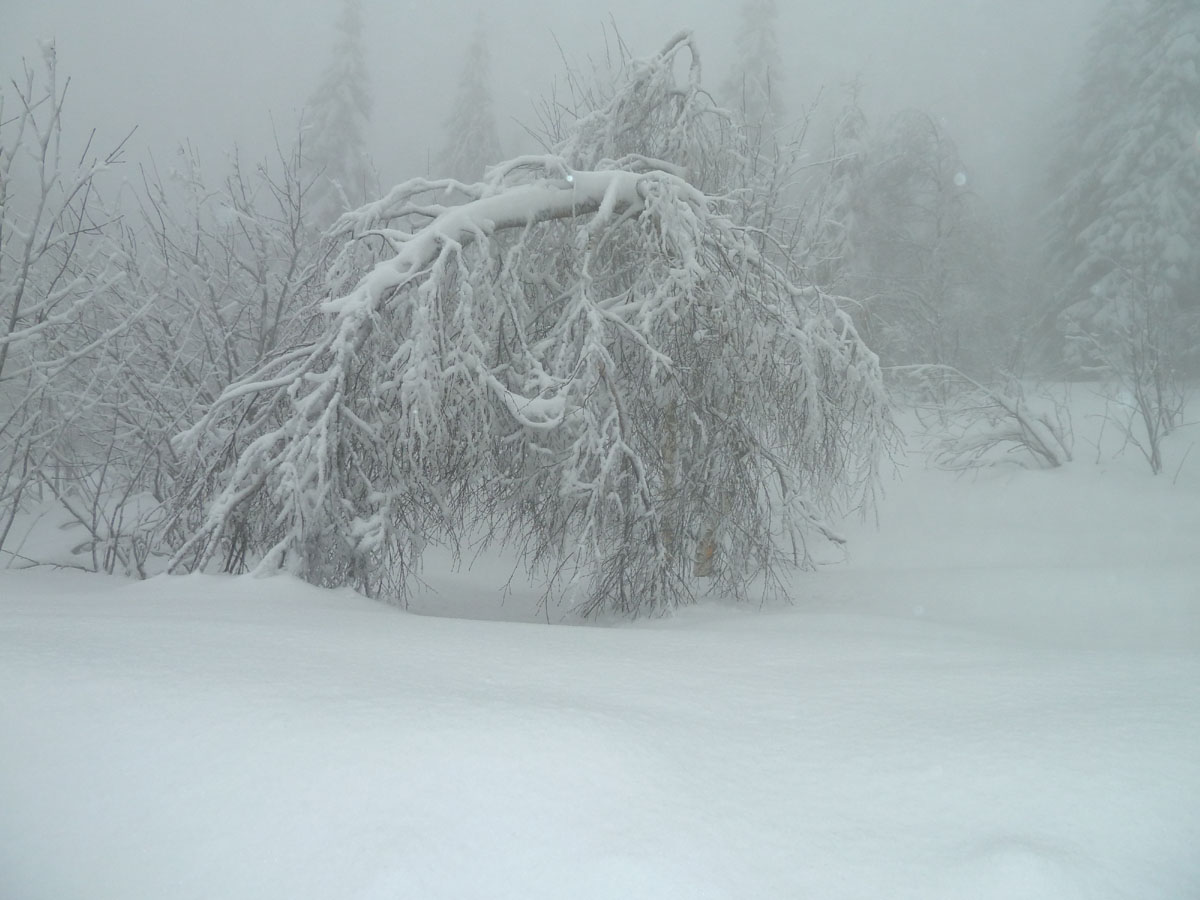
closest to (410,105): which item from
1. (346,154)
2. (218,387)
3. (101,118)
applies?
(101,118)

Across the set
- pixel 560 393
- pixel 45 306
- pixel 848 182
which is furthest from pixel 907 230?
pixel 45 306

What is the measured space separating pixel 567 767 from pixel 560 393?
361cm

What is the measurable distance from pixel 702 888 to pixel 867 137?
22.1 meters

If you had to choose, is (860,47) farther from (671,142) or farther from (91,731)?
(91,731)

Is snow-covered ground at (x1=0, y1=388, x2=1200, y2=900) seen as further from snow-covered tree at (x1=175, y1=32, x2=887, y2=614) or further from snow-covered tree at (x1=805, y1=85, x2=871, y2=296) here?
snow-covered tree at (x1=805, y1=85, x2=871, y2=296)

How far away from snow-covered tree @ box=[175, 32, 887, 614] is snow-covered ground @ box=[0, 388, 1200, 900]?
222cm

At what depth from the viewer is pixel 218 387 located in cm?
807

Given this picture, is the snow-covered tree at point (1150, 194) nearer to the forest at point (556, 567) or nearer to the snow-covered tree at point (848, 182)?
the forest at point (556, 567)

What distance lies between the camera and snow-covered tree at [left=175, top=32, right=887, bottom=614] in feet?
17.1

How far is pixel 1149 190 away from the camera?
19.4 m

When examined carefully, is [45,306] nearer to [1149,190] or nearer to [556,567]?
[556,567]

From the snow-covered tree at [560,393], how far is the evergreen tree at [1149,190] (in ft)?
51.8

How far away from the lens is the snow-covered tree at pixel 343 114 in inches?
991

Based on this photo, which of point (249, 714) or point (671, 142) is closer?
point (249, 714)
